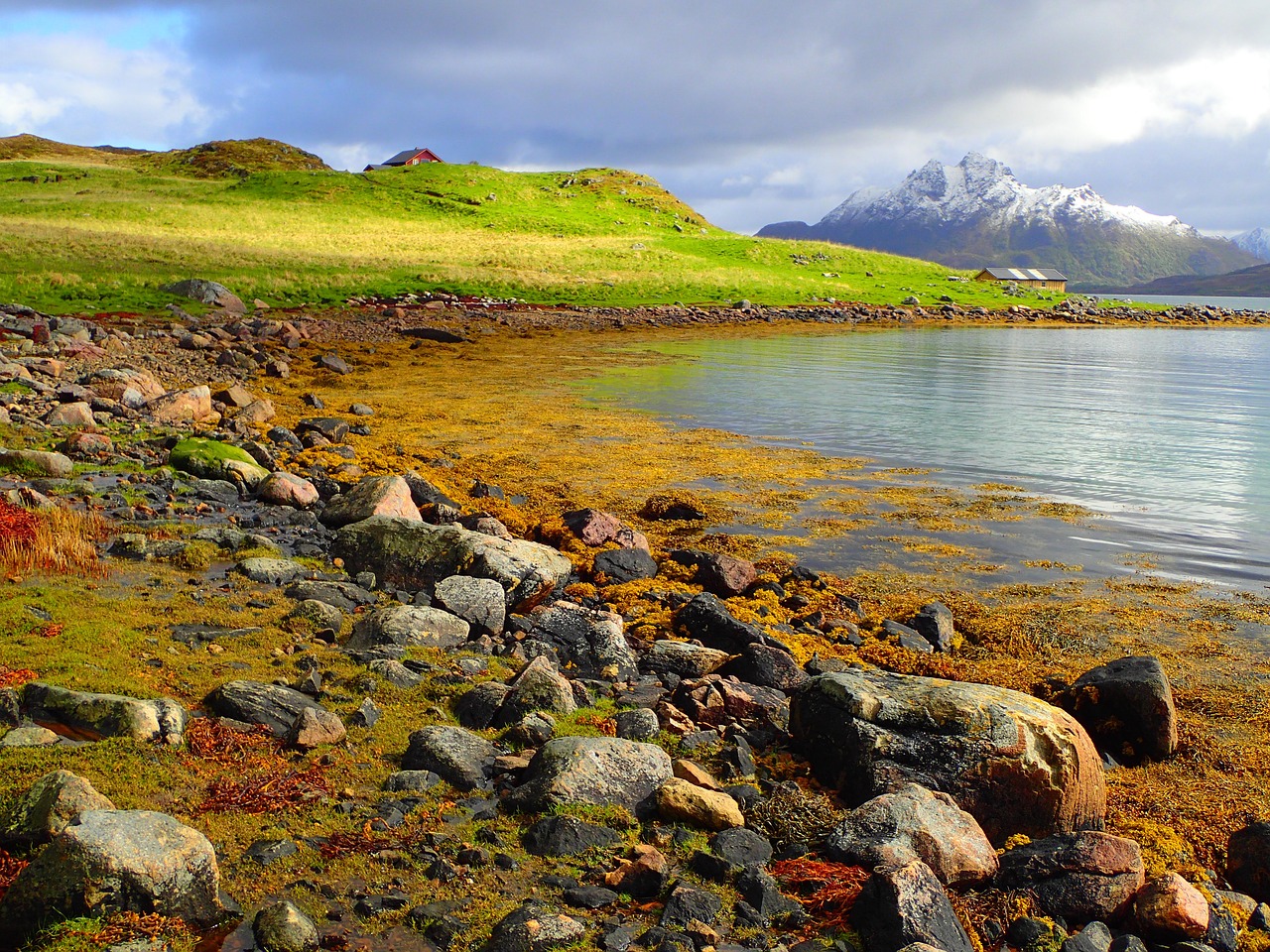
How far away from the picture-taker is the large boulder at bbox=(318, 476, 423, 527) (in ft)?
47.8

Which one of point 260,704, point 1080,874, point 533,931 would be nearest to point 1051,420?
point 1080,874

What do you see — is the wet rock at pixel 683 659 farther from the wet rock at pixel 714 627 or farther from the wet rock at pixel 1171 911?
the wet rock at pixel 1171 911

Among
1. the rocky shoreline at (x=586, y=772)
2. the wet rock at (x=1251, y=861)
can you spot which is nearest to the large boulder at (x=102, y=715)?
the rocky shoreline at (x=586, y=772)

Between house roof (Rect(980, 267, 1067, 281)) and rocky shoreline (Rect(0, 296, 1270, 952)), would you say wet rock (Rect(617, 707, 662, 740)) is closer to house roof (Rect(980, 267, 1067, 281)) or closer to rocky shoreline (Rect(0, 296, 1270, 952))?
rocky shoreline (Rect(0, 296, 1270, 952))

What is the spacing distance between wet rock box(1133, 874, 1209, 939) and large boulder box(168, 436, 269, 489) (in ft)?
48.9

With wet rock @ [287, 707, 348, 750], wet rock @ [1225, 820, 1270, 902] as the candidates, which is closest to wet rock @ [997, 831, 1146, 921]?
wet rock @ [1225, 820, 1270, 902]

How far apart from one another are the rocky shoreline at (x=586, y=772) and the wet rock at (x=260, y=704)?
0.03m

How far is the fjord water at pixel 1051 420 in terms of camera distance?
17688 millimetres

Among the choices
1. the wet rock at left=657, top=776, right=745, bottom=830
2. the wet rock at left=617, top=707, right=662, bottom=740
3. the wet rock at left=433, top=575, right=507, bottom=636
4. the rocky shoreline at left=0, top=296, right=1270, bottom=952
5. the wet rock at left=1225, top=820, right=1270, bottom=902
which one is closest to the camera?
the rocky shoreline at left=0, top=296, right=1270, bottom=952

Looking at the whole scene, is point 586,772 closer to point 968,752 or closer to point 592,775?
point 592,775

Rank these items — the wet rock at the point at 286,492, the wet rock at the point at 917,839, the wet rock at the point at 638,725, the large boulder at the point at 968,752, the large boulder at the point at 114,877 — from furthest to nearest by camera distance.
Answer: the wet rock at the point at 286,492, the wet rock at the point at 638,725, the large boulder at the point at 968,752, the wet rock at the point at 917,839, the large boulder at the point at 114,877

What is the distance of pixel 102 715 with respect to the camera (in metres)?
7.15

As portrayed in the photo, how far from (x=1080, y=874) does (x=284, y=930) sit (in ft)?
18.0

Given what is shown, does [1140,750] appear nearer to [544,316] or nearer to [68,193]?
[544,316]
